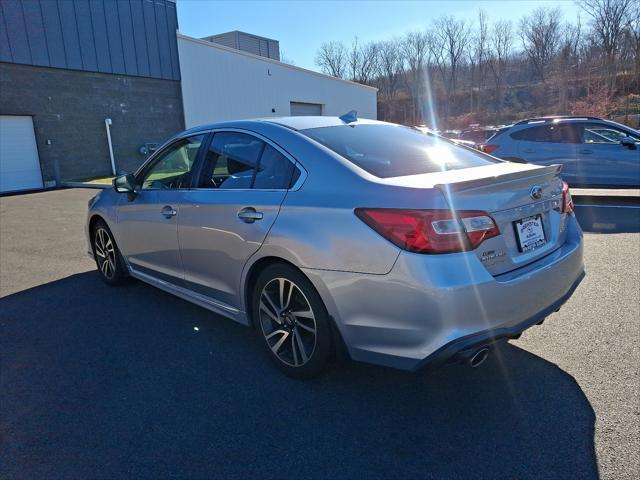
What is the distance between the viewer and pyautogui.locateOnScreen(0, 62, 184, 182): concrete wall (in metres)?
18.8

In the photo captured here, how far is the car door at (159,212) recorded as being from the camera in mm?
4004

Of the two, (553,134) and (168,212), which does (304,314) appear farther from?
(553,134)

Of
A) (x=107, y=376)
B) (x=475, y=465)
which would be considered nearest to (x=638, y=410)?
(x=475, y=465)

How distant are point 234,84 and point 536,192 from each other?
25.9 meters

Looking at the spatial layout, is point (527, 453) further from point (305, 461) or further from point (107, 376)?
point (107, 376)

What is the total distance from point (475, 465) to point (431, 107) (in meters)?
72.5

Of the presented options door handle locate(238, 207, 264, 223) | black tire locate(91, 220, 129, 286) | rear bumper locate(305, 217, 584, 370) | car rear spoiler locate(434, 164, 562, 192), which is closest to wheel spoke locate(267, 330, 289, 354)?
rear bumper locate(305, 217, 584, 370)

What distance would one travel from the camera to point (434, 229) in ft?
7.76

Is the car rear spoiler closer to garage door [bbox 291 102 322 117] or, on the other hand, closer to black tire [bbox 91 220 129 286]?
black tire [bbox 91 220 129 286]

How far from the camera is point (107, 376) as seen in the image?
10.7 feet

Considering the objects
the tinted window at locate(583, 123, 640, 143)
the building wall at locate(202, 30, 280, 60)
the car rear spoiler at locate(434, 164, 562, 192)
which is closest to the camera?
the car rear spoiler at locate(434, 164, 562, 192)

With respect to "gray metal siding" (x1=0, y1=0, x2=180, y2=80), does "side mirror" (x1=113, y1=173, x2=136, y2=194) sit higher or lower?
lower

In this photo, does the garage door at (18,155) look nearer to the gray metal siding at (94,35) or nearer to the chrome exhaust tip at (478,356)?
the gray metal siding at (94,35)

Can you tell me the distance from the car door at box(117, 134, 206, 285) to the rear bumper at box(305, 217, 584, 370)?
5.70 feet
